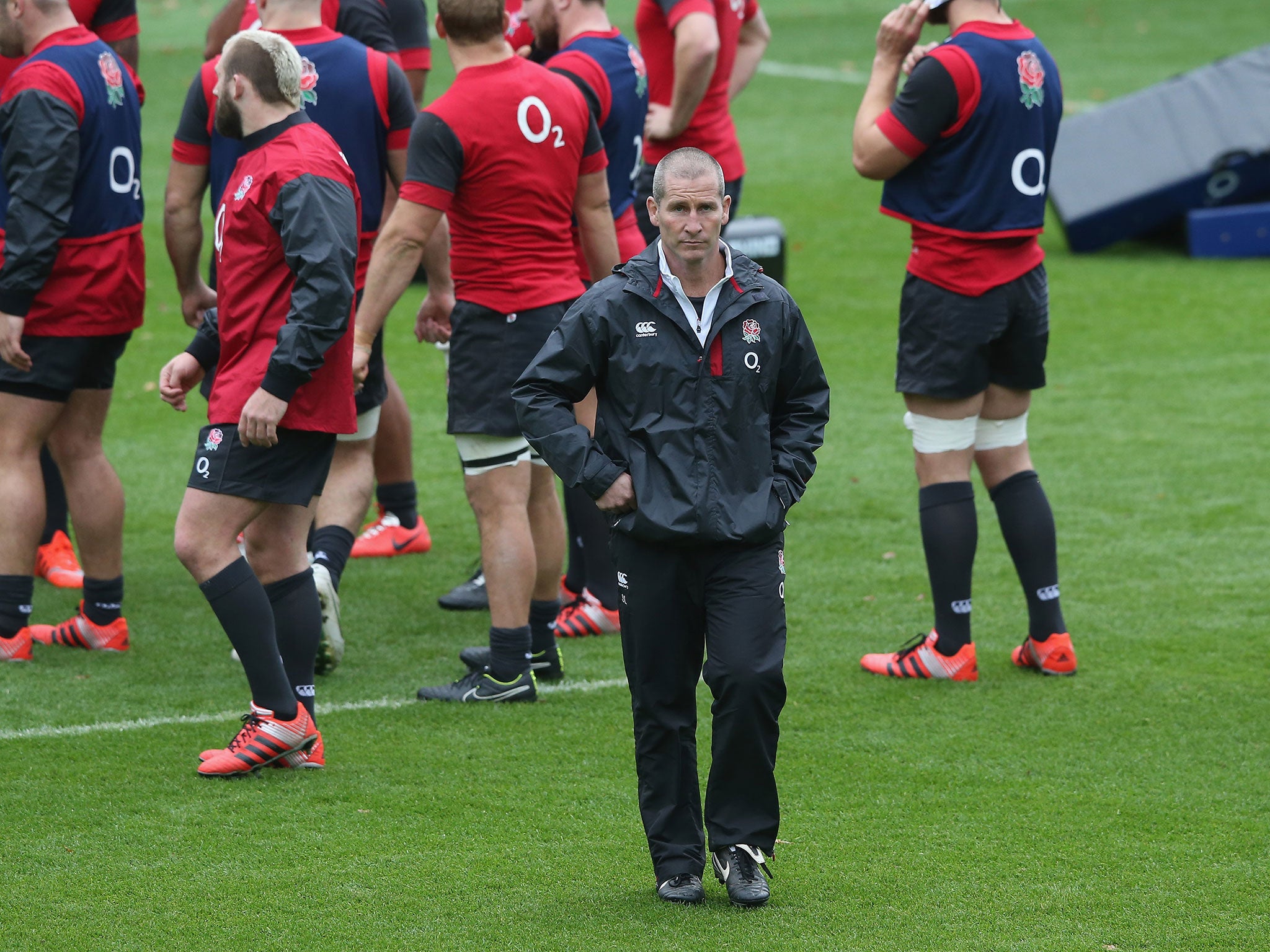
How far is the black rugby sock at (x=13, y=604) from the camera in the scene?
19.6 ft

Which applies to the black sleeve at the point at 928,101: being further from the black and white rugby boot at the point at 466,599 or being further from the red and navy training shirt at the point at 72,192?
the red and navy training shirt at the point at 72,192

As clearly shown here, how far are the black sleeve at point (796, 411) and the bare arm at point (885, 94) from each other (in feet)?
5.38

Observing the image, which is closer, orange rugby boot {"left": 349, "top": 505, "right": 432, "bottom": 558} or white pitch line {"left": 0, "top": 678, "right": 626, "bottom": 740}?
white pitch line {"left": 0, "top": 678, "right": 626, "bottom": 740}

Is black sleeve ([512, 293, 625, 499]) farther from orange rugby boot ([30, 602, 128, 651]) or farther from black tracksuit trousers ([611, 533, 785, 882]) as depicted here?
orange rugby boot ([30, 602, 128, 651])

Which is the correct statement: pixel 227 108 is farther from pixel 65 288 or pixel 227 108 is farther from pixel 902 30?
pixel 902 30

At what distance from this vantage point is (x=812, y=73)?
23141 millimetres

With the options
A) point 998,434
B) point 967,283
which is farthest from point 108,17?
point 998,434

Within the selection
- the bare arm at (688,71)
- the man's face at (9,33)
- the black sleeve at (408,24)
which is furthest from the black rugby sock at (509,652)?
the black sleeve at (408,24)

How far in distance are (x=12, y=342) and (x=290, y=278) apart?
4.96ft

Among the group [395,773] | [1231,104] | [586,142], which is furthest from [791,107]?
[395,773]

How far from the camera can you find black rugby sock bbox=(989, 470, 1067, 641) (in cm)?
584

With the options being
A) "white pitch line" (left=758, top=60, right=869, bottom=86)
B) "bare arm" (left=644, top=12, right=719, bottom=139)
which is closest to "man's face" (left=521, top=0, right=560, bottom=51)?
"bare arm" (left=644, top=12, right=719, bottom=139)

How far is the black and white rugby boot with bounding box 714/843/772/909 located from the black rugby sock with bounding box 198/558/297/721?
150cm

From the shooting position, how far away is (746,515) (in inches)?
154
